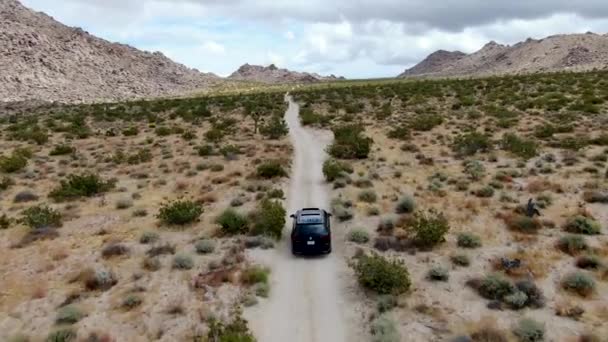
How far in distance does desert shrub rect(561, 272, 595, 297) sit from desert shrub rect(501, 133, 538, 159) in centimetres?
1724

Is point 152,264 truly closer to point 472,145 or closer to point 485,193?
point 485,193

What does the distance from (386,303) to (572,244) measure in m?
9.00

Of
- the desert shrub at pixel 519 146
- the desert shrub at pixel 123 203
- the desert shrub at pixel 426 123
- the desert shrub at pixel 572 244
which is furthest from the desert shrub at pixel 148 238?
the desert shrub at pixel 426 123

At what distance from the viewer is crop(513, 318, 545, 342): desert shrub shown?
48.0ft

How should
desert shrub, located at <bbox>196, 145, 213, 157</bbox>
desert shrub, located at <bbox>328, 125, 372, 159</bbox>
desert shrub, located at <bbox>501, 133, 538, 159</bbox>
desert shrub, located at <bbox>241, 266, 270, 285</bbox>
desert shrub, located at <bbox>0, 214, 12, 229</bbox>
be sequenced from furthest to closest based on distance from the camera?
desert shrub, located at <bbox>196, 145, 213, 157</bbox> < desert shrub, located at <bbox>328, 125, 372, 159</bbox> < desert shrub, located at <bbox>501, 133, 538, 159</bbox> < desert shrub, located at <bbox>0, 214, 12, 229</bbox> < desert shrub, located at <bbox>241, 266, 270, 285</bbox>

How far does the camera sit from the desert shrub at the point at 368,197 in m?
27.2

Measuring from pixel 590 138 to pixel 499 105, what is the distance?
19258mm

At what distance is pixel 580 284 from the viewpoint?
56.8 feet

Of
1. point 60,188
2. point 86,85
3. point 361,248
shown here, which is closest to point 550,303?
point 361,248

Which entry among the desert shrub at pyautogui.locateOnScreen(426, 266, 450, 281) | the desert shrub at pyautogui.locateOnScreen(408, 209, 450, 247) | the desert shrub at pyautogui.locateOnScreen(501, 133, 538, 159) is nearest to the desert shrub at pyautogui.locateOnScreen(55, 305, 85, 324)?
the desert shrub at pyautogui.locateOnScreen(426, 266, 450, 281)

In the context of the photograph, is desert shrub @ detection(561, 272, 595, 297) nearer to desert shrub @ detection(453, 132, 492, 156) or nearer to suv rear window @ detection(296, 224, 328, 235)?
suv rear window @ detection(296, 224, 328, 235)

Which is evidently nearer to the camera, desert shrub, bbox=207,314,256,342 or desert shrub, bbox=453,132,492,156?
desert shrub, bbox=207,314,256,342

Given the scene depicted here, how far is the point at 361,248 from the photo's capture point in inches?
848

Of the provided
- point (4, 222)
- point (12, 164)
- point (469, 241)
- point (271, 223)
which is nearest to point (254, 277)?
point (271, 223)
